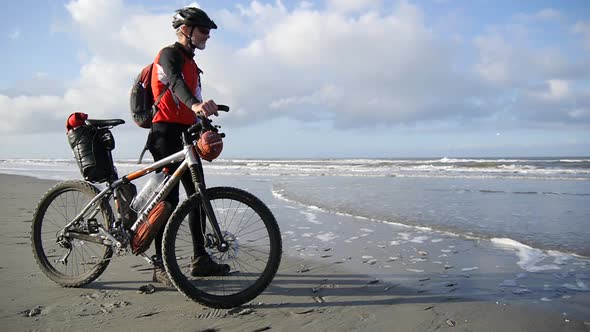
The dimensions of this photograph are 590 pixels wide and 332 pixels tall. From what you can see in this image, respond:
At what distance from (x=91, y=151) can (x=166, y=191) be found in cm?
76

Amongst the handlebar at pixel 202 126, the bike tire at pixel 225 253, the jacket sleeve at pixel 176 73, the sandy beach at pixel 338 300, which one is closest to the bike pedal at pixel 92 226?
the sandy beach at pixel 338 300

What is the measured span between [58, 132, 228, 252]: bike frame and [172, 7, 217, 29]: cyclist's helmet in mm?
911

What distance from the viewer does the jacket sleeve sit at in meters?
2.80

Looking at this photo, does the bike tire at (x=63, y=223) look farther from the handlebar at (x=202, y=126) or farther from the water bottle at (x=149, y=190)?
the handlebar at (x=202, y=126)

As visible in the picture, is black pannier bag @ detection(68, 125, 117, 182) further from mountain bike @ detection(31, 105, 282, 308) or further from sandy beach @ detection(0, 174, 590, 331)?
sandy beach @ detection(0, 174, 590, 331)

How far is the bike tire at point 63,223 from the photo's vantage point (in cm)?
319

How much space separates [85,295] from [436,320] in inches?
102

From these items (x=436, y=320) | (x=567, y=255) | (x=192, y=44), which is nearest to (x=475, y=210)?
(x=567, y=255)

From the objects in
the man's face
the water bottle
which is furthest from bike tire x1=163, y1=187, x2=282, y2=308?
the man's face

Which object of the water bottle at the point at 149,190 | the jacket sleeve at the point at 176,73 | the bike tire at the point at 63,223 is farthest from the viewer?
the bike tire at the point at 63,223

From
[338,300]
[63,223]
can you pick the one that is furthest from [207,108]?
[63,223]

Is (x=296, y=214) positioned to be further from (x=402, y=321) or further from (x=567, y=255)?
(x=402, y=321)

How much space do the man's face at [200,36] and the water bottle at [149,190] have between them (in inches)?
42.9

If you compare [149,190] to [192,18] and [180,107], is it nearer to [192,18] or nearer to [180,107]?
[180,107]
